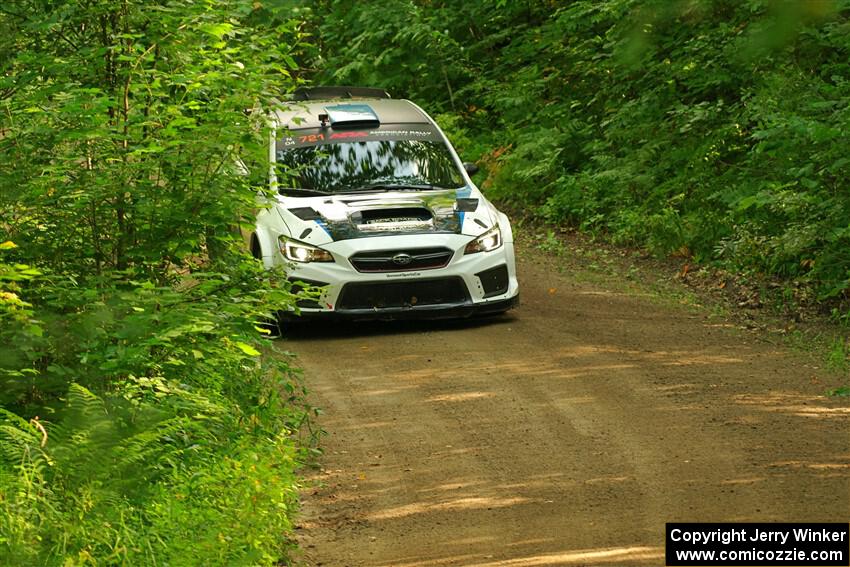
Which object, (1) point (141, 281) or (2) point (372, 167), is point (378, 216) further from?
(1) point (141, 281)

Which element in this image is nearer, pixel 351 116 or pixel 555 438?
pixel 555 438

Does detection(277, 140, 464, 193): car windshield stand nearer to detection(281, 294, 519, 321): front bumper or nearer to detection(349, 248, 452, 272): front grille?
detection(349, 248, 452, 272): front grille

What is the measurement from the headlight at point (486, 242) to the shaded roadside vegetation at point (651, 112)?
79.7 inches

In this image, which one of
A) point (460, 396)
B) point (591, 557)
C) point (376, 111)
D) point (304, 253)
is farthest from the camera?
point (376, 111)

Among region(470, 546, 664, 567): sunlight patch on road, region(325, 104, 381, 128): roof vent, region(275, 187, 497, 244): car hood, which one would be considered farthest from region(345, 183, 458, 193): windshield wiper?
region(470, 546, 664, 567): sunlight patch on road

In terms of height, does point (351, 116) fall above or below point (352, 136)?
above

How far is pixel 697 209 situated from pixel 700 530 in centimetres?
968

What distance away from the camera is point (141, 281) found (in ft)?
23.5

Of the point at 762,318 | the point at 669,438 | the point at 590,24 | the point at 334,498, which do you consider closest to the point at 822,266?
the point at 762,318

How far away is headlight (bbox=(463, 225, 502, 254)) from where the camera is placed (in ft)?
38.3

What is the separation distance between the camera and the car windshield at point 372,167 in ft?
40.0
